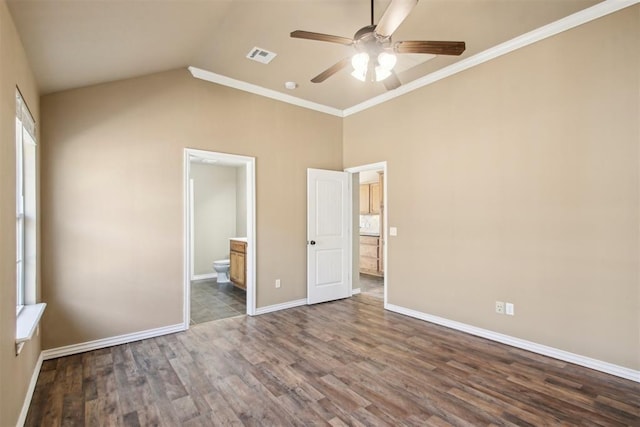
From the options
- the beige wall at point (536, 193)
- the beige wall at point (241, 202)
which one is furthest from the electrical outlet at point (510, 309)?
the beige wall at point (241, 202)

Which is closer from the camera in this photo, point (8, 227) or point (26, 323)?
point (8, 227)

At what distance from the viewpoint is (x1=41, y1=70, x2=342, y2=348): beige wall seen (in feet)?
10.0

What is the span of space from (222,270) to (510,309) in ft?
16.1

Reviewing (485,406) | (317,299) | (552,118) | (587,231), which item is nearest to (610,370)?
(587,231)

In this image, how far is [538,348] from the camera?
306 cm

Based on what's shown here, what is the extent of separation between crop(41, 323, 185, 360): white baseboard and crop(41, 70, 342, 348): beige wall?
5 cm

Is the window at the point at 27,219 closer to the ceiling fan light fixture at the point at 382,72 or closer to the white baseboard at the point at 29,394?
the white baseboard at the point at 29,394

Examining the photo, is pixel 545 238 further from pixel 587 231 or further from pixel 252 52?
pixel 252 52

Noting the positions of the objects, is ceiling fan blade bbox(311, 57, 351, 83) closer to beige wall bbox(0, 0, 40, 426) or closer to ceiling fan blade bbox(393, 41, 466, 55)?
ceiling fan blade bbox(393, 41, 466, 55)

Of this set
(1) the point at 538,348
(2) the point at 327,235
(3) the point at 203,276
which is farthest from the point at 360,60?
(3) the point at 203,276

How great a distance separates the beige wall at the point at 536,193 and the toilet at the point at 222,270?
3509 millimetres

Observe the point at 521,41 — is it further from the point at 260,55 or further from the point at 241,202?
the point at 241,202

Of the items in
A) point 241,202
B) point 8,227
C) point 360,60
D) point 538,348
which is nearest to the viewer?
point 8,227

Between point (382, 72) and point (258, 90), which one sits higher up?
point (258, 90)
